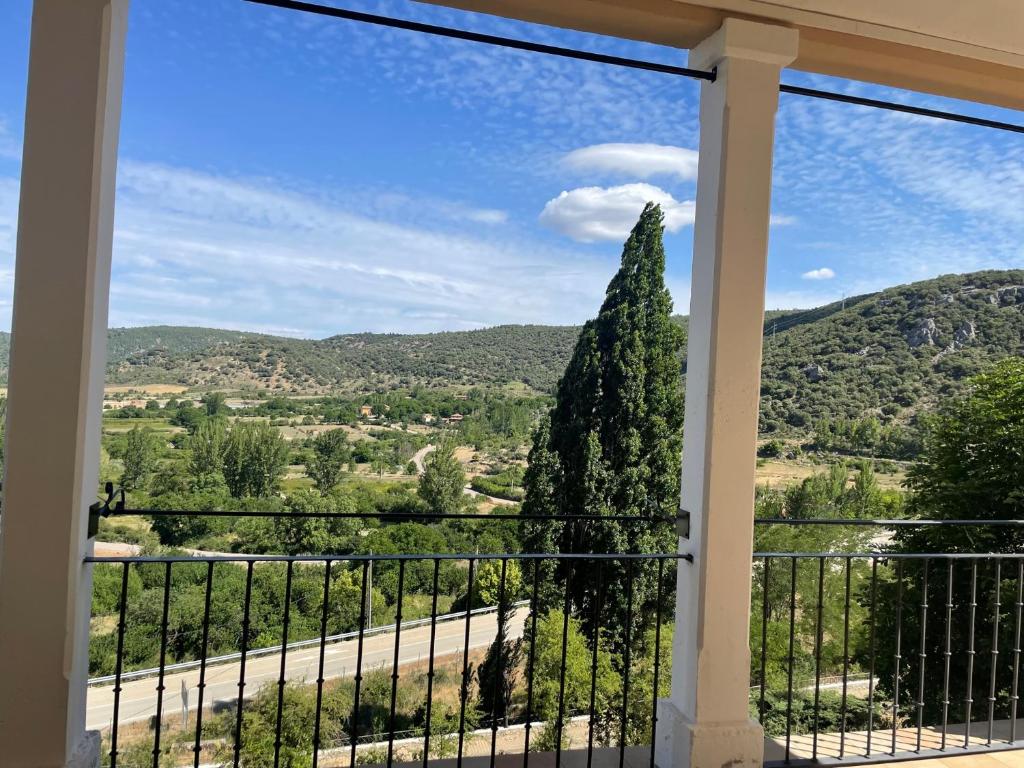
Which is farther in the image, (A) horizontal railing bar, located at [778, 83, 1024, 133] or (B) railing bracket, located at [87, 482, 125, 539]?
(A) horizontal railing bar, located at [778, 83, 1024, 133]

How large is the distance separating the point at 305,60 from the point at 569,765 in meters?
44.2

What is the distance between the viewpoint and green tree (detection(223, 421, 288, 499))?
2594 cm

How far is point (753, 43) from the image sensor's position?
79.0 inches

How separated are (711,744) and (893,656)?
654 centimetres

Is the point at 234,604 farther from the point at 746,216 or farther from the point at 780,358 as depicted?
the point at 746,216

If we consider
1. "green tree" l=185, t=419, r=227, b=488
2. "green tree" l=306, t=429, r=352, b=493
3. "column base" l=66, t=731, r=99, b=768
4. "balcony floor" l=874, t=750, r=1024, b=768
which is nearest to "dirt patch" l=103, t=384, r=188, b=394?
"green tree" l=185, t=419, r=227, b=488

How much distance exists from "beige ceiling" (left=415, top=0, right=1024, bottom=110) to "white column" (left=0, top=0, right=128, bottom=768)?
0.98m

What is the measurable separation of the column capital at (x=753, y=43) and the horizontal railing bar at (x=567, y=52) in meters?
0.09

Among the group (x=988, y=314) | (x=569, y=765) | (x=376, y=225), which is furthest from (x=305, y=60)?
(x=569, y=765)

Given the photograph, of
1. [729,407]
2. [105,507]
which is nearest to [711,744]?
[729,407]

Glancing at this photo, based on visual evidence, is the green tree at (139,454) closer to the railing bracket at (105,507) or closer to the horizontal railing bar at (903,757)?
the railing bracket at (105,507)

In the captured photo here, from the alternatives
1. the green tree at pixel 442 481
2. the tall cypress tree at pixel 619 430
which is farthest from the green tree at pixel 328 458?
the tall cypress tree at pixel 619 430

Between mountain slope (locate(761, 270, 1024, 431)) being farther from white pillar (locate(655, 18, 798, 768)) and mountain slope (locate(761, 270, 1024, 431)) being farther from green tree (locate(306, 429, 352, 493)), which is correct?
white pillar (locate(655, 18, 798, 768))

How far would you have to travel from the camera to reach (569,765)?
2127 millimetres
